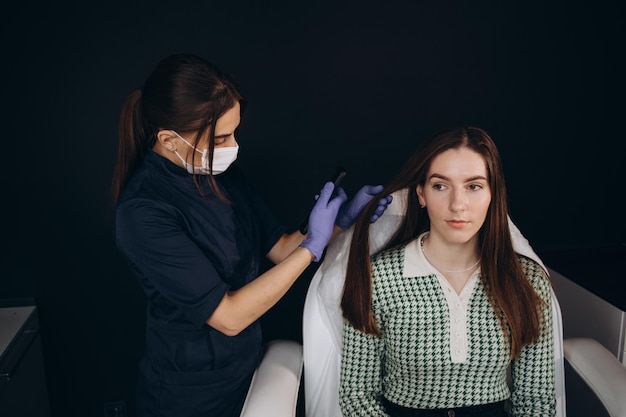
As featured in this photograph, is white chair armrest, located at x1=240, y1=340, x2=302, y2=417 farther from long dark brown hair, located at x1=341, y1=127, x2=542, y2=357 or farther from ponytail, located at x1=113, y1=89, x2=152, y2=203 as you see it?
ponytail, located at x1=113, y1=89, x2=152, y2=203

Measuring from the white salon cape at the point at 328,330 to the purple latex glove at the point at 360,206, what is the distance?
0.06 metres

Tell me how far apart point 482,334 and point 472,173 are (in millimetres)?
380

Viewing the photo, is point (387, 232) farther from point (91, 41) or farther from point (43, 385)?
point (43, 385)

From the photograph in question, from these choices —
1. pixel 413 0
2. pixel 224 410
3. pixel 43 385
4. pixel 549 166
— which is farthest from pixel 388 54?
pixel 43 385

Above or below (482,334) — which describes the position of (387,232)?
above

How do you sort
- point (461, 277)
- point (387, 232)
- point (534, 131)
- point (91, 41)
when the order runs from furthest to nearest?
point (534, 131), point (91, 41), point (387, 232), point (461, 277)

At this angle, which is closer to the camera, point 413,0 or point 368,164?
point 413,0

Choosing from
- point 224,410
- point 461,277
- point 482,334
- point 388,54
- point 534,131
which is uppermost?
point 388,54

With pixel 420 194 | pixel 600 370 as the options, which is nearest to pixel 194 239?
pixel 420 194

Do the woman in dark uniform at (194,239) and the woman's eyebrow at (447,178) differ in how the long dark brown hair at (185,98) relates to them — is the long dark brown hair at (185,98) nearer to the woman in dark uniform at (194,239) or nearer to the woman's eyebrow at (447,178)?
the woman in dark uniform at (194,239)

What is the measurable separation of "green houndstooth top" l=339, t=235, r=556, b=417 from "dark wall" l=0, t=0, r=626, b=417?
1.88ft

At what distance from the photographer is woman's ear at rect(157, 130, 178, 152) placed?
1245 millimetres

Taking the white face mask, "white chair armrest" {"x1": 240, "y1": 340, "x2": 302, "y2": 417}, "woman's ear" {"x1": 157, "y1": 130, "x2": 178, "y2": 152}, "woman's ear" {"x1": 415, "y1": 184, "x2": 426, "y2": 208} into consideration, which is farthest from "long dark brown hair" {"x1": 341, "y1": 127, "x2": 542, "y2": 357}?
"woman's ear" {"x1": 157, "y1": 130, "x2": 178, "y2": 152}

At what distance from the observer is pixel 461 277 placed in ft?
4.51
